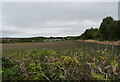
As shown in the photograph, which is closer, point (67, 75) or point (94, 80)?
point (94, 80)

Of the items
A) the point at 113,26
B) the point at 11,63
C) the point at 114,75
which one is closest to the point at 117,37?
the point at 113,26

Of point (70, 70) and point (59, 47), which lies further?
point (59, 47)

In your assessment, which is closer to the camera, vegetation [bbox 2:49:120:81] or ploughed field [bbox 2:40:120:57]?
vegetation [bbox 2:49:120:81]

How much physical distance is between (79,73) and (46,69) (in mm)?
955

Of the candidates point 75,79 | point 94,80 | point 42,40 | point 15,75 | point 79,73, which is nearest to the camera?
point 94,80

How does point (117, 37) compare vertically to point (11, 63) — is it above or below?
above

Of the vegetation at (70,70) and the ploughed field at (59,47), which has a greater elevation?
the ploughed field at (59,47)

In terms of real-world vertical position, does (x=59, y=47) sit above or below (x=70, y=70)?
above

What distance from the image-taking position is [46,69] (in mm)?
2582

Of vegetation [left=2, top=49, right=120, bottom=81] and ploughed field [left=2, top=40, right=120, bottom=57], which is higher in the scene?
ploughed field [left=2, top=40, right=120, bottom=57]

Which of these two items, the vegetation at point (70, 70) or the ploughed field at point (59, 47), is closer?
the vegetation at point (70, 70)

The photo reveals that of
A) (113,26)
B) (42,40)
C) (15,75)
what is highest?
(113,26)

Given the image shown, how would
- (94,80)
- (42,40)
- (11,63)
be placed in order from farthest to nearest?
(42,40)
(11,63)
(94,80)

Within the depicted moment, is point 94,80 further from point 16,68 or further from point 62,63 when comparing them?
point 16,68
